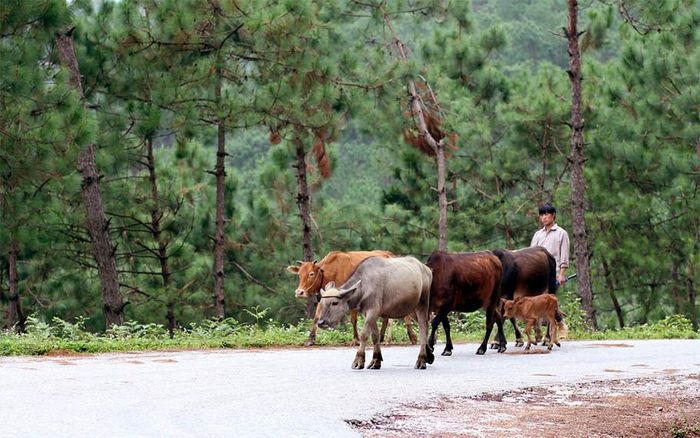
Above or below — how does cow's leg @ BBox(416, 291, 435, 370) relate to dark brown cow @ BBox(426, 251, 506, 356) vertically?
below

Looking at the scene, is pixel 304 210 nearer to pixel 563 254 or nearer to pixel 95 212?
pixel 95 212

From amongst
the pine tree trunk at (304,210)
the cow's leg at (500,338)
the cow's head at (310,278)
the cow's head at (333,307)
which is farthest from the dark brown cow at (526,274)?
the pine tree trunk at (304,210)

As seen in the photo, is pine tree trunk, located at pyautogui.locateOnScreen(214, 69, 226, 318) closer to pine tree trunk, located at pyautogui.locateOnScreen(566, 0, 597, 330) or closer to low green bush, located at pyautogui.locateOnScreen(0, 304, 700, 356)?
low green bush, located at pyautogui.locateOnScreen(0, 304, 700, 356)

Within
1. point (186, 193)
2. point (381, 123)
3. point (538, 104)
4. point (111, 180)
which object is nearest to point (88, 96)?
point (111, 180)

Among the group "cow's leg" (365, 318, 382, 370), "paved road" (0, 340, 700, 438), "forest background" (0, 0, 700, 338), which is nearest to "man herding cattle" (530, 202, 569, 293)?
"paved road" (0, 340, 700, 438)

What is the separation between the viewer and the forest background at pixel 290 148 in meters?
23.2

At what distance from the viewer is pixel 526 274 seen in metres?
16.8

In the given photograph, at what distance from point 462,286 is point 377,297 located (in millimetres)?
2656

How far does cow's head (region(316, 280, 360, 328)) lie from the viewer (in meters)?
12.6

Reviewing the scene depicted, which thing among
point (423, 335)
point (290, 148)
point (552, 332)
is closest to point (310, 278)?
point (552, 332)

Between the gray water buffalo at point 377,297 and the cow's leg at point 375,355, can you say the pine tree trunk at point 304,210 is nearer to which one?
the gray water buffalo at point 377,297

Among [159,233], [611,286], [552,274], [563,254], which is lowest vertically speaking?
[552,274]

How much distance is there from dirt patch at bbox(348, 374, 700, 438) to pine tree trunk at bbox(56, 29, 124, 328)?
1241cm

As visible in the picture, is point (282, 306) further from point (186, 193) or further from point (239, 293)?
point (186, 193)
